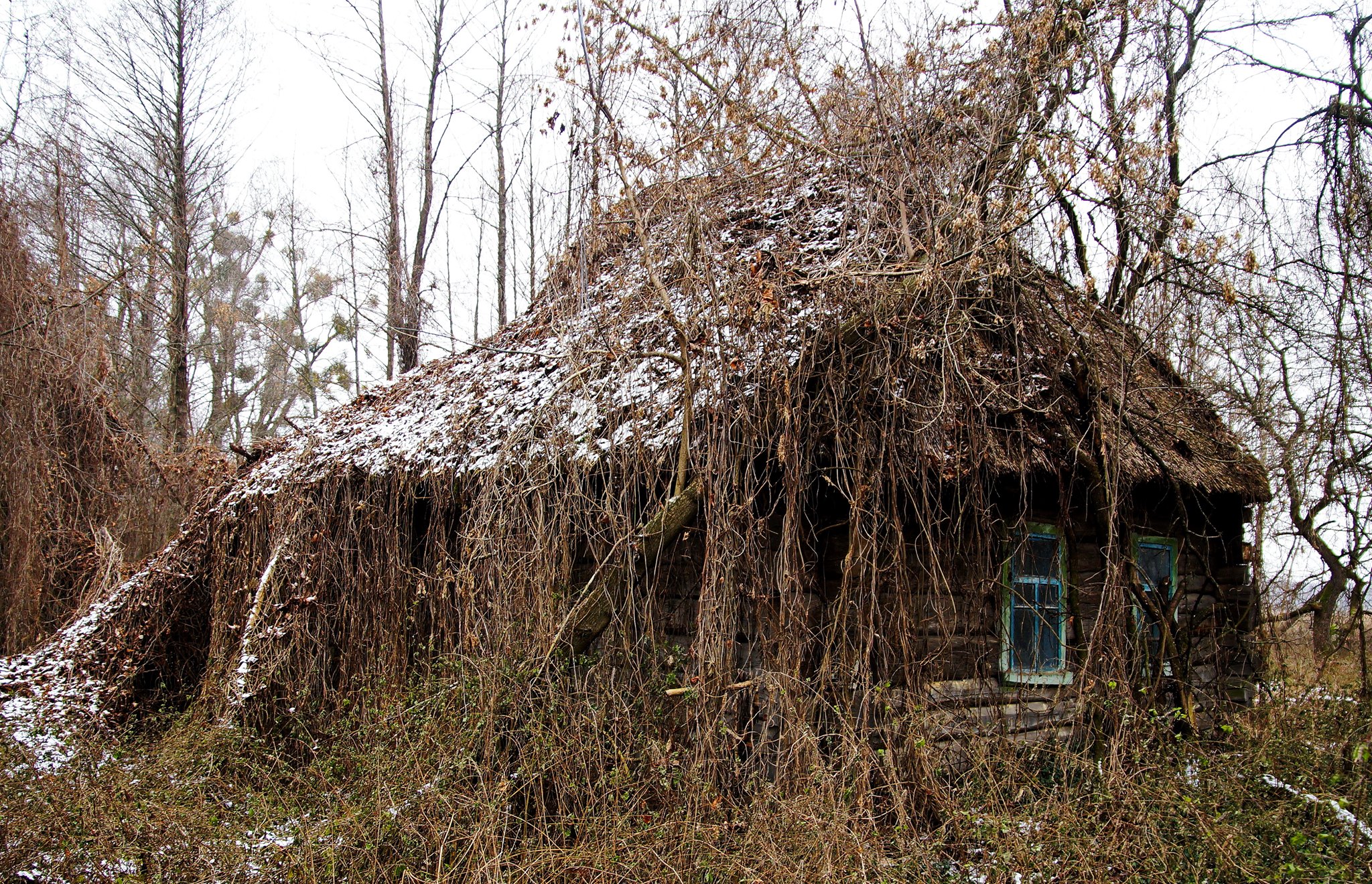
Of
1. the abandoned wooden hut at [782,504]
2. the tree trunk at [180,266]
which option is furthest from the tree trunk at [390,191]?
the abandoned wooden hut at [782,504]

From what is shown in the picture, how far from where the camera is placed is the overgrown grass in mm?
3484

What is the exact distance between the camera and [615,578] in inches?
174

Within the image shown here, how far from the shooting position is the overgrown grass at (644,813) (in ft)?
11.4

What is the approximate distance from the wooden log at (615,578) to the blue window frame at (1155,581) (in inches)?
109

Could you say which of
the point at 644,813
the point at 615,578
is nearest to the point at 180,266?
the point at 615,578

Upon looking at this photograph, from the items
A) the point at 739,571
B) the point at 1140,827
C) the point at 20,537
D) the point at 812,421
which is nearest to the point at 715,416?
the point at 812,421

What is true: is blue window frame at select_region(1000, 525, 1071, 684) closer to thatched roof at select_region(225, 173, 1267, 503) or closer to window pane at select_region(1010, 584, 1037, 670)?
window pane at select_region(1010, 584, 1037, 670)

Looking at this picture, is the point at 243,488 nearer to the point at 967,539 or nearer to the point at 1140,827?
the point at 967,539

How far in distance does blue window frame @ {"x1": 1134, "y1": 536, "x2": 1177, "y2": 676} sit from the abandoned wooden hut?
0.14 ft

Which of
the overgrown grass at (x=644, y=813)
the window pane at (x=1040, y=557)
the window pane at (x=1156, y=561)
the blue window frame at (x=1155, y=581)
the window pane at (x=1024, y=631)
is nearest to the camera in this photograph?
the overgrown grass at (x=644, y=813)

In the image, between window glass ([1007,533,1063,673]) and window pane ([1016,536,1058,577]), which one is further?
window pane ([1016,536,1058,577])

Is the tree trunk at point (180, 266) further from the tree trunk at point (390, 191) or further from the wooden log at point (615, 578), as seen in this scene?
the wooden log at point (615, 578)

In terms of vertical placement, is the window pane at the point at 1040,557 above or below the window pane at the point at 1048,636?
above

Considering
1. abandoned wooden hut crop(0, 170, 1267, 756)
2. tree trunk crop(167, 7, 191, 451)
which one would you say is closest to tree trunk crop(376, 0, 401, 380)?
tree trunk crop(167, 7, 191, 451)
